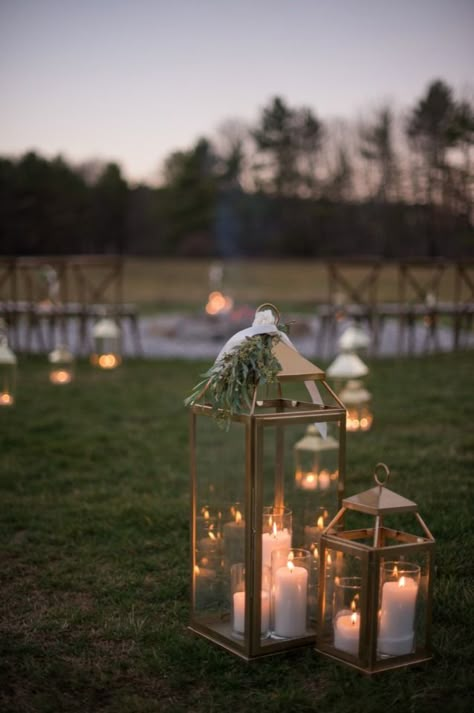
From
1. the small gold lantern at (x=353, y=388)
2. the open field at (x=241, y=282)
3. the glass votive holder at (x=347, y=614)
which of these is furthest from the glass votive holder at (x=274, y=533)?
the open field at (x=241, y=282)

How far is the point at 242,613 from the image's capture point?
317 cm

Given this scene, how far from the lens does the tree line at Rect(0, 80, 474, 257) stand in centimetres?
3388

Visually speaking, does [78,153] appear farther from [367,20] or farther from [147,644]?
[147,644]

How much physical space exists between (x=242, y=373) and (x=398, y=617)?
1055 mm

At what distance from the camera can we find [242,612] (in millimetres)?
3170

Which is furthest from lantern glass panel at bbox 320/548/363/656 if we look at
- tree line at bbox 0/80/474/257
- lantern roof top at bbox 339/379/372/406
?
tree line at bbox 0/80/474/257

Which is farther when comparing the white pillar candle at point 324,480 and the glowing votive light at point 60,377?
the glowing votive light at point 60,377

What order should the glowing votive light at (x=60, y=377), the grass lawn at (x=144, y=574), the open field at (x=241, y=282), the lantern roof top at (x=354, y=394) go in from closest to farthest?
the grass lawn at (x=144, y=574) < the lantern roof top at (x=354, y=394) < the glowing votive light at (x=60, y=377) < the open field at (x=241, y=282)

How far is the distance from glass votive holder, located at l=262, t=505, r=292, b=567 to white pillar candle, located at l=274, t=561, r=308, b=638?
0.09 metres

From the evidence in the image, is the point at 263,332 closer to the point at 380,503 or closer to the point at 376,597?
the point at 380,503

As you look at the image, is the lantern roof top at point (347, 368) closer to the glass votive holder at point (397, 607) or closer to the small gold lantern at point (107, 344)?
the glass votive holder at point (397, 607)

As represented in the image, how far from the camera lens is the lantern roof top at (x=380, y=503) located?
2979 millimetres

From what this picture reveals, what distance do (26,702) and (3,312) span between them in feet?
39.0

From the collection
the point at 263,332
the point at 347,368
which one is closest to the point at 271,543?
the point at 263,332
